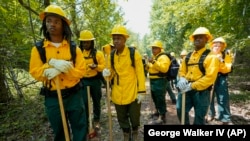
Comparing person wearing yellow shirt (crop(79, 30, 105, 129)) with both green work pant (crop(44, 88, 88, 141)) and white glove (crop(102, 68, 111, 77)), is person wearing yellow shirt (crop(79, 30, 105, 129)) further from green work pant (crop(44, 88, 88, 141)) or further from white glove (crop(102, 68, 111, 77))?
green work pant (crop(44, 88, 88, 141))

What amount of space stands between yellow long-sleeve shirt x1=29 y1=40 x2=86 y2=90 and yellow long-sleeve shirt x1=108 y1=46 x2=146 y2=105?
117cm

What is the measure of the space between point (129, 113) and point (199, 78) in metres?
1.52

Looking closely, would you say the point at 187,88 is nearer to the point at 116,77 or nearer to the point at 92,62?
the point at 116,77

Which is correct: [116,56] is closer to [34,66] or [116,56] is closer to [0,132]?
[34,66]

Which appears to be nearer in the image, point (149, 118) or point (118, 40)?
point (118, 40)

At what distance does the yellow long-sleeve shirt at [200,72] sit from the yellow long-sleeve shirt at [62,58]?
224 cm

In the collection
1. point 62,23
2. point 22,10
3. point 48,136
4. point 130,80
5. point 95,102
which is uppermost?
point 22,10

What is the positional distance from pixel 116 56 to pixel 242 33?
28.4 feet

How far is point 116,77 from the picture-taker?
4.79 meters

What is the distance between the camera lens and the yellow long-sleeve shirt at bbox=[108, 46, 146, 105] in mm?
4656

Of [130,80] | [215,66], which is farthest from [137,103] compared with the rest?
[215,66]

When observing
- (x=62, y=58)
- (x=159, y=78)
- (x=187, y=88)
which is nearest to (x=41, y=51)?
(x=62, y=58)

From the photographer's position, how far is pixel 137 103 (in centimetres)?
476

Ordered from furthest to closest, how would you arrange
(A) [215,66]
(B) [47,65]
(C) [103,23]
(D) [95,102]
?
(C) [103,23], (D) [95,102], (A) [215,66], (B) [47,65]
